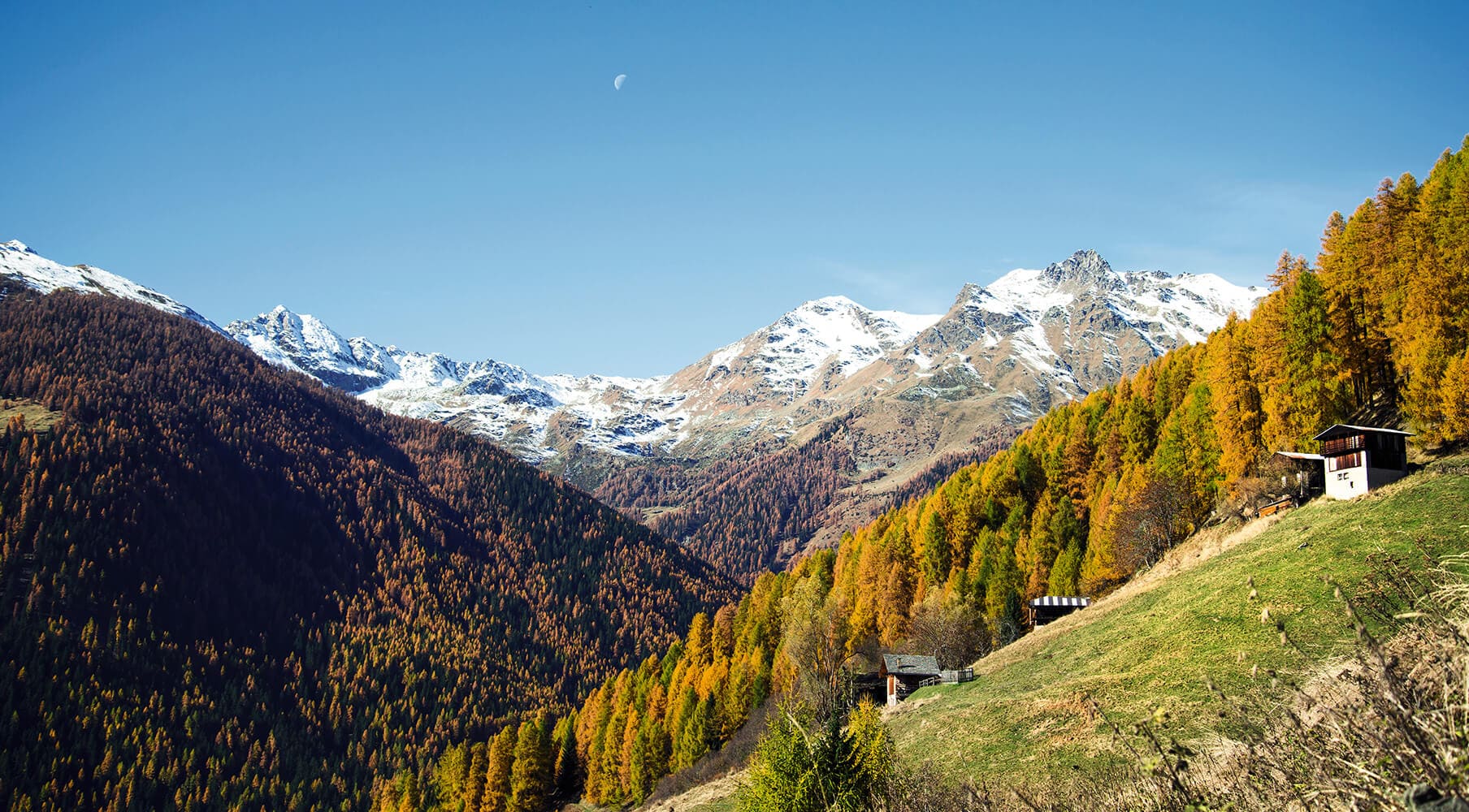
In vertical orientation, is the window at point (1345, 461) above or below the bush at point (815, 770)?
above

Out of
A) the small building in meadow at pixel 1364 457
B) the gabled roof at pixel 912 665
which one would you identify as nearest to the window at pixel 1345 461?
the small building in meadow at pixel 1364 457

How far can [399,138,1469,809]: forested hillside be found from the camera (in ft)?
181

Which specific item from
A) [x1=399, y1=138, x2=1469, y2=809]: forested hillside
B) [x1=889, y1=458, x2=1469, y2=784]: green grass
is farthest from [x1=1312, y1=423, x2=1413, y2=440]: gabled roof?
[x1=399, y1=138, x2=1469, y2=809]: forested hillside

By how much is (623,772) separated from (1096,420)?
216 ft

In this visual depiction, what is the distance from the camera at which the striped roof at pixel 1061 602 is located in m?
67.4

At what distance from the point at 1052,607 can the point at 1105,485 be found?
18.2 m

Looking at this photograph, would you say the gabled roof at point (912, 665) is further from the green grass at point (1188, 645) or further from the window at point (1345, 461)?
the window at point (1345, 461)

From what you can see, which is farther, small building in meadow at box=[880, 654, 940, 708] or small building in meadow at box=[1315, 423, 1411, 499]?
small building in meadow at box=[880, 654, 940, 708]

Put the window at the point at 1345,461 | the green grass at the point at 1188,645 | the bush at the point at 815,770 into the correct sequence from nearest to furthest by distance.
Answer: the bush at the point at 815,770 < the green grass at the point at 1188,645 < the window at the point at 1345,461

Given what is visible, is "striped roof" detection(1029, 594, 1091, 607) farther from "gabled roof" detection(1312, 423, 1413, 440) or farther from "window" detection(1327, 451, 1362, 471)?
"gabled roof" detection(1312, 423, 1413, 440)

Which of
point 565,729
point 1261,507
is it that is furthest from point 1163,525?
point 565,729

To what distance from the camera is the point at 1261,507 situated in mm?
55094

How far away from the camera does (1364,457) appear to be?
4531 centimetres

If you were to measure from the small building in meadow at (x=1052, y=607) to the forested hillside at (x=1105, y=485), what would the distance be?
335cm
